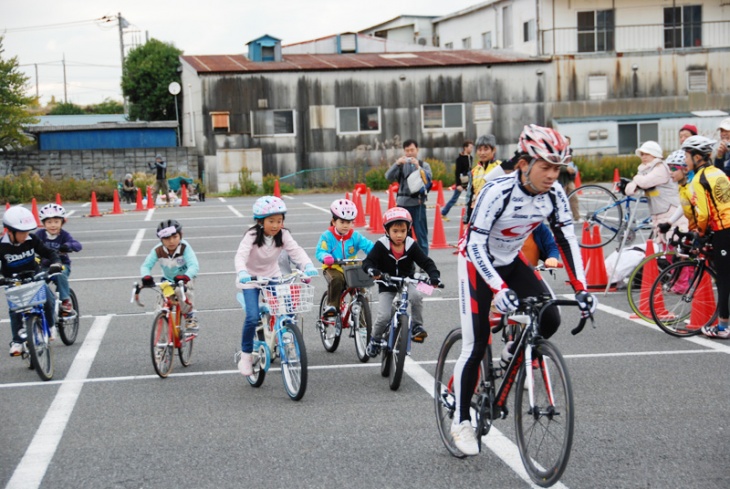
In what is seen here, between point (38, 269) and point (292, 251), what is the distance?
2.68 metres

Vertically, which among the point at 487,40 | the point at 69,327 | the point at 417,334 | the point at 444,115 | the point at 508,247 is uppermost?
the point at 487,40

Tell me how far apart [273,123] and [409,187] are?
3204 cm

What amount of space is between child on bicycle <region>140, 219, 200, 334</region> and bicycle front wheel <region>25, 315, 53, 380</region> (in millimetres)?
1071

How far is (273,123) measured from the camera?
45.8 m

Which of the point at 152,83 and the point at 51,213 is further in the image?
the point at 152,83

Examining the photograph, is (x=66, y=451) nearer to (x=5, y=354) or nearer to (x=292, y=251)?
(x=292, y=251)

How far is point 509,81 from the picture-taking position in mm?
47281

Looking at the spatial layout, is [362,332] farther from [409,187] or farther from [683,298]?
[409,187]

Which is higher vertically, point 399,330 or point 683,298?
point 399,330

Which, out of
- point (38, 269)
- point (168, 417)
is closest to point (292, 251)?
point (168, 417)

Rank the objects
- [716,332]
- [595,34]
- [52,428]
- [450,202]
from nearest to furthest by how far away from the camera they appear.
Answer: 1. [52,428]
2. [716,332]
3. [450,202]
4. [595,34]

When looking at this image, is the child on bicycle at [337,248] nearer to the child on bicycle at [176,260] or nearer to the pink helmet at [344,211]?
the pink helmet at [344,211]

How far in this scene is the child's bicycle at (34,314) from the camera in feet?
28.2

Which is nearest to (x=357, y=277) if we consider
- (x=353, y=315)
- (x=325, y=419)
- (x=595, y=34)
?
(x=353, y=315)
